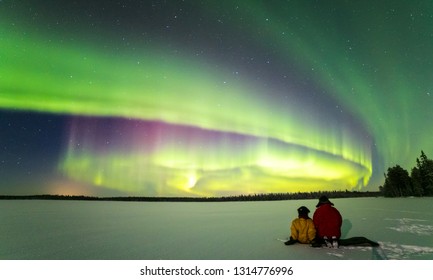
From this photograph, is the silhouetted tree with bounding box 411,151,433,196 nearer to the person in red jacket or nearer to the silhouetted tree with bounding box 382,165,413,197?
the silhouetted tree with bounding box 382,165,413,197

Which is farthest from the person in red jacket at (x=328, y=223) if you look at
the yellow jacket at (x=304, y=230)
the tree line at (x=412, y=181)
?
the tree line at (x=412, y=181)

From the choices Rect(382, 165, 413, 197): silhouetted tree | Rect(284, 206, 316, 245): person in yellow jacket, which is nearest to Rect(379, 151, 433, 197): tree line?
Rect(382, 165, 413, 197): silhouetted tree

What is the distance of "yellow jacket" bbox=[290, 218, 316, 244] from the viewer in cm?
1066

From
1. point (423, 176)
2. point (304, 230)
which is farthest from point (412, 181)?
point (304, 230)

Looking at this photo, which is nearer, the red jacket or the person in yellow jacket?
the red jacket

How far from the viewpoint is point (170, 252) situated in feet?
34.4

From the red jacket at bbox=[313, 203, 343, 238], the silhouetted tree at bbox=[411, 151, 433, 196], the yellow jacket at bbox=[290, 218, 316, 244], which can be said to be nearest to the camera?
the red jacket at bbox=[313, 203, 343, 238]

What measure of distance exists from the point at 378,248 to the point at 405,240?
1967 millimetres

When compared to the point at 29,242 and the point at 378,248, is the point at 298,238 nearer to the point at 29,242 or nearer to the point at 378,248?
the point at 378,248

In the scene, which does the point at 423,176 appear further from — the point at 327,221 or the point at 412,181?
the point at 327,221

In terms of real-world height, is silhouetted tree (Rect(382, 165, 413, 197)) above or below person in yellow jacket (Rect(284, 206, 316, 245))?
above

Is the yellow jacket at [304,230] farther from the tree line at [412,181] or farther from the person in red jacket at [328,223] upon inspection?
the tree line at [412,181]

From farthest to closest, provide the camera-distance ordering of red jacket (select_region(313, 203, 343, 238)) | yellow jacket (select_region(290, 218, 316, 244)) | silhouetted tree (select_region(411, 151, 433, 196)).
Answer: silhouetted tree (select_region(411, 151, 433, 196))
yellow jacket (select_region(290, 218, 316, 244))
red jacket (select_region(313, 203, 343, 238))

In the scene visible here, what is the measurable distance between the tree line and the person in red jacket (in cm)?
7759
